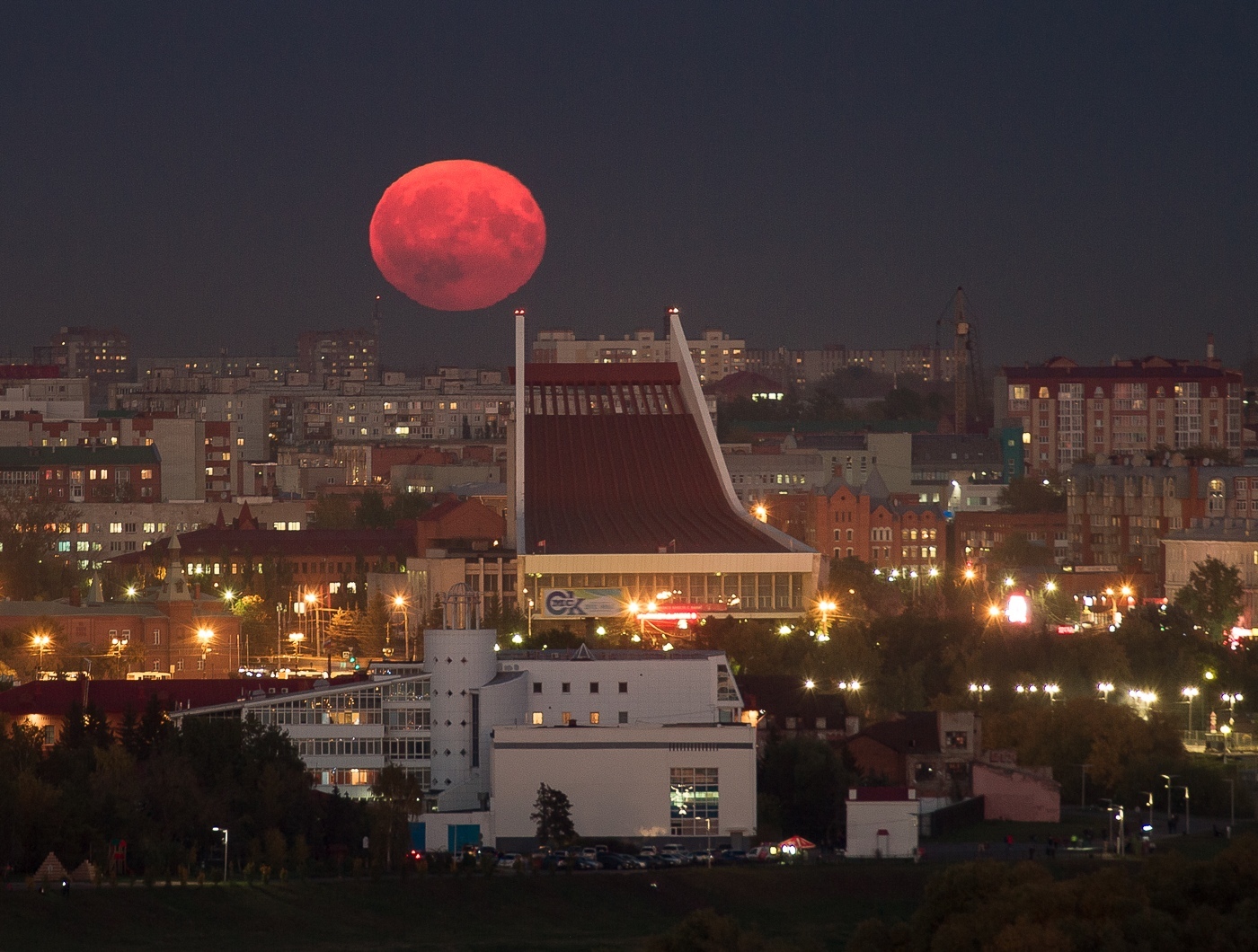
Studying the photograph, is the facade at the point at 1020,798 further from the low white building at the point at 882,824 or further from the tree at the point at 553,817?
the tree at the point at 553,817

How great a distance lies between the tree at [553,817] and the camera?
127 feet

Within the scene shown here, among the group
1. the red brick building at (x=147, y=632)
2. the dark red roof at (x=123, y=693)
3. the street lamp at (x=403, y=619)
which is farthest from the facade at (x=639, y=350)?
the dark red roof at (x=123, y=693)

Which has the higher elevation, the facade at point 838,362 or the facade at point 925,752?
the facade at point 838,362

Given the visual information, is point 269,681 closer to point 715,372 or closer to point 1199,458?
point 1199,458

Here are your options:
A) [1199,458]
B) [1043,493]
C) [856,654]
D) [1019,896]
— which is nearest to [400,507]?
[1043,493]

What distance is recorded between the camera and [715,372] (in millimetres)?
157625

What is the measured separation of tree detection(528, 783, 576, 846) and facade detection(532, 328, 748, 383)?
37.1 metres

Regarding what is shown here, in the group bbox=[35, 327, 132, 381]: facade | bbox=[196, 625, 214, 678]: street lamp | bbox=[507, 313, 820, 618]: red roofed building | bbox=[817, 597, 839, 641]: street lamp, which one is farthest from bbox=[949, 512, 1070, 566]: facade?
bbox=[35, 327, 132, 381]: facade

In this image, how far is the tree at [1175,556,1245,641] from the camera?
6031 cm

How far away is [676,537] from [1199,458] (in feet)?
75.2

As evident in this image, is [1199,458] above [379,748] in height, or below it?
above

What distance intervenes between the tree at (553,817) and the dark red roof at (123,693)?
5.74 meters

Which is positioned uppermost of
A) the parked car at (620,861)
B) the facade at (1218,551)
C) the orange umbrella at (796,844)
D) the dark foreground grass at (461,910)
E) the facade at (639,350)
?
the facade at (639,350)

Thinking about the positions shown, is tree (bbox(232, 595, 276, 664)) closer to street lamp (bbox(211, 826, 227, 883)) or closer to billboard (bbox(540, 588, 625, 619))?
billboard (bbox(540, 588, 625, 619))
